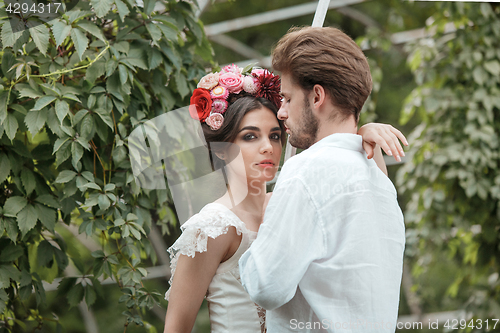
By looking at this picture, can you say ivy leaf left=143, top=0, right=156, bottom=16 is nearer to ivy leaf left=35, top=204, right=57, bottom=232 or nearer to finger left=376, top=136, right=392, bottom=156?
ivy leaf left=35, top=204, right=57, bottom=232

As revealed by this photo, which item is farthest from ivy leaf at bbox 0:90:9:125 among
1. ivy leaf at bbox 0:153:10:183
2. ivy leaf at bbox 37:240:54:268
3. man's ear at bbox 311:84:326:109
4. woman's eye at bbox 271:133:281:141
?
man's ear at bbox 311:84:326:109

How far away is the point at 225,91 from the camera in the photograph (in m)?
1.48

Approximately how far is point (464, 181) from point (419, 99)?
2.14 ft

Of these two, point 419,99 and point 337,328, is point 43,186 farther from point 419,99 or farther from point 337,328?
point 419,99

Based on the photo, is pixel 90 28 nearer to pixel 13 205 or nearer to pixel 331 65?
pixel 13 205

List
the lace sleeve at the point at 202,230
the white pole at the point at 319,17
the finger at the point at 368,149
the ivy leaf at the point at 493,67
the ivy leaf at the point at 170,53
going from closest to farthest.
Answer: the finger at the point at 368,149
the lace sleeve at the point at 202,230
the white pole at the point at 319,17
the ivy leaf at the point at 170,53
the ivy leaf at the point at 493,67

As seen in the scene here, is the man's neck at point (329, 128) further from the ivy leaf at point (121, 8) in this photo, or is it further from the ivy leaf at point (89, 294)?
the ivy leaf at point (89, 294)

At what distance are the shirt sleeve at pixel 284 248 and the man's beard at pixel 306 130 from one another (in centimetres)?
19

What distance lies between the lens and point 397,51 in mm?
4547

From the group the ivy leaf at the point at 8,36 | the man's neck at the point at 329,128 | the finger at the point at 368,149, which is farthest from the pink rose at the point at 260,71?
the ivy leaf at the point at 8,36

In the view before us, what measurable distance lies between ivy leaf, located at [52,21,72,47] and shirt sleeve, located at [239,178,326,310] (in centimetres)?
88

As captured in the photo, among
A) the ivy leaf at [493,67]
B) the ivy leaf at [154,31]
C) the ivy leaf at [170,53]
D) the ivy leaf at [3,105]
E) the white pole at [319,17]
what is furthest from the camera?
the ivy leaf at [493,67]

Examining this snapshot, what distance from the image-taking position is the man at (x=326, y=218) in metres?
1.03

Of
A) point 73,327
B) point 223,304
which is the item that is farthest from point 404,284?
point 223,304
